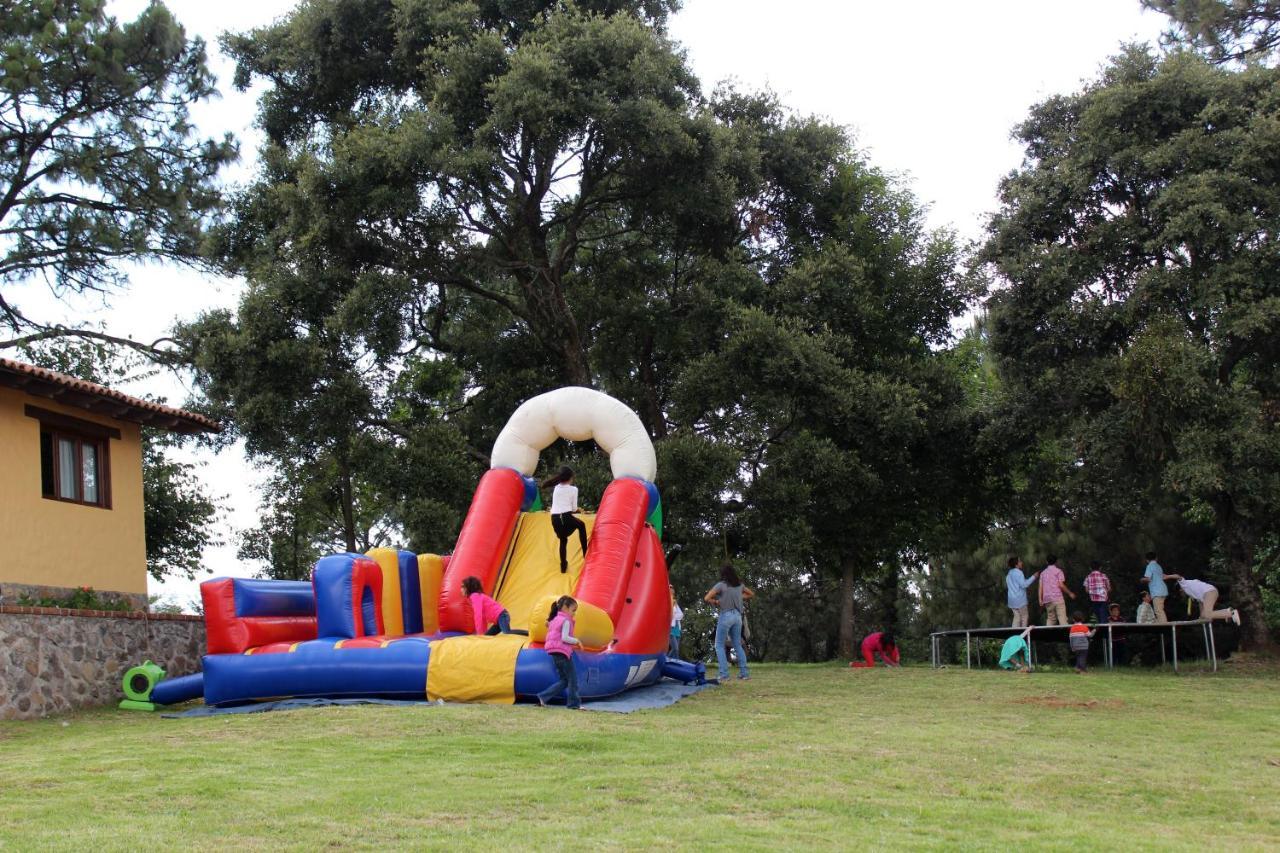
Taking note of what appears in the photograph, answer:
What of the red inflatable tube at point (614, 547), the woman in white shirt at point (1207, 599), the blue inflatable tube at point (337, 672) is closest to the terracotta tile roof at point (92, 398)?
the blue inflatable tube at point (337, 672)

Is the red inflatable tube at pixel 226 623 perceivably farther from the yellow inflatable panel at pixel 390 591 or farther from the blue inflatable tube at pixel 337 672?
the yellow inflatable panel at pixel 390 591

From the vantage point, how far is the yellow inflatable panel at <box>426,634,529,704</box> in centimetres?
1264

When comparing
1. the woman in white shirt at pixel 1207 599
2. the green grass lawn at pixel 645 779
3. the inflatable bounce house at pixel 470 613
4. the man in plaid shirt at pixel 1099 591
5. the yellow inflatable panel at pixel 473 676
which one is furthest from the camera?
the man in plaid shirt at pixel 1099 591

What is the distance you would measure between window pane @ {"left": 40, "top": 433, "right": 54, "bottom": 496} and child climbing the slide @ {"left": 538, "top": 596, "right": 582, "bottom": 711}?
7.28 metres

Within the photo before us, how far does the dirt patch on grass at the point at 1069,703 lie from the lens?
13789mm

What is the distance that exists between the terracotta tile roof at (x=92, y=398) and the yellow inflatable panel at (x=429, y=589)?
448cm

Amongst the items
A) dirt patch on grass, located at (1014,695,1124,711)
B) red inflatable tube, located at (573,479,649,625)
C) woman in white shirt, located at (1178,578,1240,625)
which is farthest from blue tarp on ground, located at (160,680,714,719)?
woman in white shirt, located at (1178,578,1240,625)

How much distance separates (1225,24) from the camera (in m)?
23.3

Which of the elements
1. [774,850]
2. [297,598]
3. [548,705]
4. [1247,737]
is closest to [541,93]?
[297,598]

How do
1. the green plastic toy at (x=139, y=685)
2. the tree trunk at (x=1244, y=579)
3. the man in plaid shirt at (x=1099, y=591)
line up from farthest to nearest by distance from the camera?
the man in plaid shirt at (x=1099, y=591) → the tree trunk at (x=1244, y=579) → the green plastic toy at (x=139, y=685)

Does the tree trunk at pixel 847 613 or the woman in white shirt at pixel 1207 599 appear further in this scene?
the tree trunk at pixel 847 613

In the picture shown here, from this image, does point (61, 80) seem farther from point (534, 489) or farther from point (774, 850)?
point (774, 850)

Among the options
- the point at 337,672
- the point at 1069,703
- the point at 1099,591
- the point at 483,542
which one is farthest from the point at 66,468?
the point at 1099,591

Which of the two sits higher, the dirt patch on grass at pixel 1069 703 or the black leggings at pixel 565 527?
the black leggings at pixel 565 527
